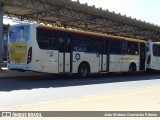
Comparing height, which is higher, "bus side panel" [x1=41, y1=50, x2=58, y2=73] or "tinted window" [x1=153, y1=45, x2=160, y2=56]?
"tinted window" [x1=153, y1=45, x2=160, y2=56]

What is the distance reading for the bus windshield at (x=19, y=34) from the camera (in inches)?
728

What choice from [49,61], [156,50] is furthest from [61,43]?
[156,50]

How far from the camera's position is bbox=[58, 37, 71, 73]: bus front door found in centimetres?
Answer: 1991

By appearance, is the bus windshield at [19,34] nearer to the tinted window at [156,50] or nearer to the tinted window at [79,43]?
the tinted window at [79,43]

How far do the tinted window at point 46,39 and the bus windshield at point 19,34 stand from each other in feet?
2.20

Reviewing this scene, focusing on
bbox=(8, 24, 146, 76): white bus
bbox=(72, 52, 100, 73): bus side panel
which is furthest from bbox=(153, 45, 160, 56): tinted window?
bbox=(72, 52, 100, 73): bus side panel

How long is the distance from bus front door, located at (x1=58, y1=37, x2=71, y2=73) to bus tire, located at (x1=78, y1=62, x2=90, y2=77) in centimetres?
117

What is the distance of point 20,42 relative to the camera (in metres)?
18.9

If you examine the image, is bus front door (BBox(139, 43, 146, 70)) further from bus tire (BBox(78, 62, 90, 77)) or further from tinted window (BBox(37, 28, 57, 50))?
tinted window (BBox(37, 28, 57, 50))

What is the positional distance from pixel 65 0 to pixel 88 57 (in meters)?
6.01

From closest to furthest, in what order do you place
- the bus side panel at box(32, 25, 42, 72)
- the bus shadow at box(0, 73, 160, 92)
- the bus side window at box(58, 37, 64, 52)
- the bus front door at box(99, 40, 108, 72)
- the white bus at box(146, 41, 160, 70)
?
the bus shadow at box(0, 73, 160, 92), the bus side panel at box(32, 25, 42, 72), the bus side window at box(58, 37, 64, 52), the bus front door at box(99, 40, 108, 72), the white bus at box(146, 41, 160, 70)

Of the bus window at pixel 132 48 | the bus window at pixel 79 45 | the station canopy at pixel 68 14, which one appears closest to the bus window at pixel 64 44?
the bus window at pixel 79 45

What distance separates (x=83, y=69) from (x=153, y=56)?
36.4 ft

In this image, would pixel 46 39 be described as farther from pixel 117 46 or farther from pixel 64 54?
pixel 117 46
